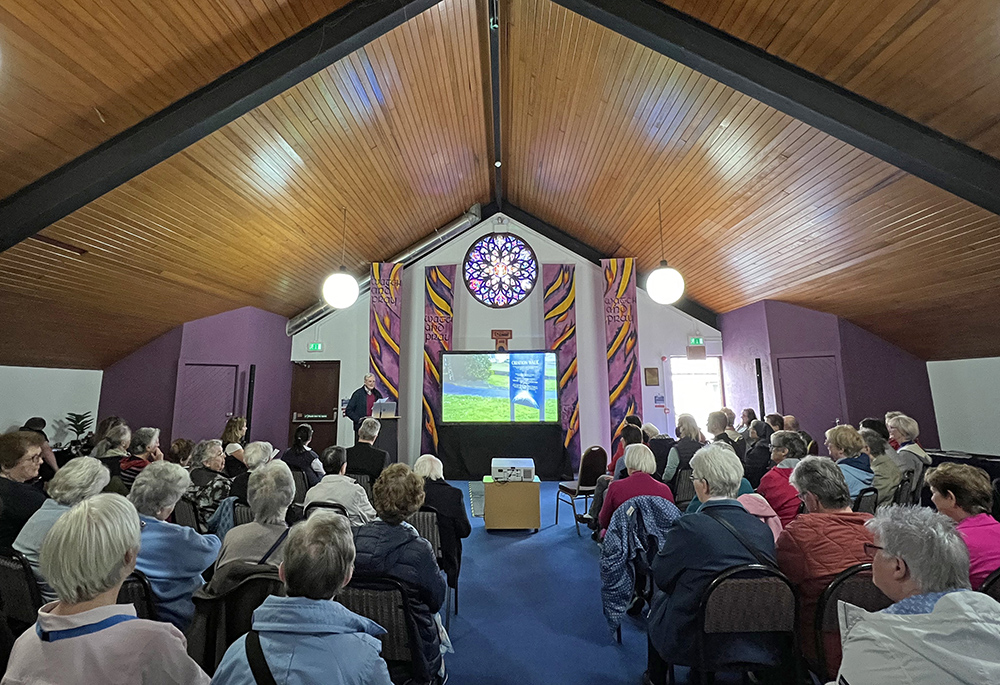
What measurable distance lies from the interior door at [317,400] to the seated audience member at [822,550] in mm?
7877

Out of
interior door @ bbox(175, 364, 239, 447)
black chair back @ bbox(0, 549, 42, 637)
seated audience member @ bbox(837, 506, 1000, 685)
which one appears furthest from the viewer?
interior door @ bbox(175, 364, 239, 447)

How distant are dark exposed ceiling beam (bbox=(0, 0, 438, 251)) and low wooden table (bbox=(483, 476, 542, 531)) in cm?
398

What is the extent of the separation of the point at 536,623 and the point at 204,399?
20.1 feet

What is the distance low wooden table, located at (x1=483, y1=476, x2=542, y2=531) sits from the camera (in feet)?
15.8

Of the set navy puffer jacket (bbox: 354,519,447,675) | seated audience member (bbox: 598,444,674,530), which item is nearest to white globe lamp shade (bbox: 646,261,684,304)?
seated audience member (bbox: 598,444,674,530)

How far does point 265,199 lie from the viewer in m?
5.12

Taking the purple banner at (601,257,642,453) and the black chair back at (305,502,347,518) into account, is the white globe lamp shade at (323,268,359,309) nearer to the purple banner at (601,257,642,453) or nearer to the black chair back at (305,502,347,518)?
the purple banner at (601,257,642,453)

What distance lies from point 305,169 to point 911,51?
200 inches

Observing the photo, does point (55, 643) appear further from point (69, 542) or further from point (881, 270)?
point (881, 270)

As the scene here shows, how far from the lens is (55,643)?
964mm

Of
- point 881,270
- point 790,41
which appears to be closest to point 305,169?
point 790,41

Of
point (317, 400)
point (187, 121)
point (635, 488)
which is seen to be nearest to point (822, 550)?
point (635, 488)

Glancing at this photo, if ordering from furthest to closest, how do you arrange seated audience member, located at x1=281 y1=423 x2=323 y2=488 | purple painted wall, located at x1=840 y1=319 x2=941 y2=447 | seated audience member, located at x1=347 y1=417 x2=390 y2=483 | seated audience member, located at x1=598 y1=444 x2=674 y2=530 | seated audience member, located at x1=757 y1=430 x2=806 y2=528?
purple painted wall, located at x1=840 y1=319 x2=941 y2=447
seated audience member, located at x1=347 y1=417 x2=390 y2=483
seated audience member, located at x1=281 y1=423 x2=323 y2=488
seated audience member, located at x1=598 y1=444 x2=674 y2=530
seated audience member, located at x1=757 y1=430 x2=806 y2=528

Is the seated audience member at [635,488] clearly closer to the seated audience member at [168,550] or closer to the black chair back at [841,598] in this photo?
the black chair back at [841,598]
